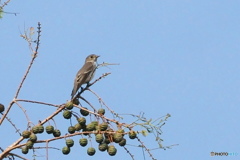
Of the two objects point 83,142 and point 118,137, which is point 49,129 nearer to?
point 83,142

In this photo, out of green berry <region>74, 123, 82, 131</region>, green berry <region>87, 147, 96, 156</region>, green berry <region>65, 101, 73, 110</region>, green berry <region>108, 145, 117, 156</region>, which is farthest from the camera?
green berry <region>65, 101, 73, 110</region>

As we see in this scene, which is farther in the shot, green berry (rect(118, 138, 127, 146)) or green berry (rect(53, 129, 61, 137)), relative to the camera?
green berry (rect(53, 129, 61, 137))

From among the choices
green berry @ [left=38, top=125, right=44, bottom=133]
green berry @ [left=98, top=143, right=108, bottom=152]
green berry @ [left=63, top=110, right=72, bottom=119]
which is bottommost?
green berry @ [left=98, top=143, right=108, bottom=152]

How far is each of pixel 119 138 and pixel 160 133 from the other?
0.48 meters

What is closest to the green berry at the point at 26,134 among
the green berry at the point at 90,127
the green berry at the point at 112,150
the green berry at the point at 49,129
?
the green berry at the point at 49,129

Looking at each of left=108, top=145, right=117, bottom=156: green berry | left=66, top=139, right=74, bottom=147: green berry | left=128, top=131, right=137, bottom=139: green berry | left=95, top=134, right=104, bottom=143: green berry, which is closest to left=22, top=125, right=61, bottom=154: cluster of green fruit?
left=66, top=139, right=74, bottom=147: green berry

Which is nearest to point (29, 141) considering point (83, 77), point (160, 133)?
point (160, 133)

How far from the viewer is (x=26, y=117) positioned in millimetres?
7449

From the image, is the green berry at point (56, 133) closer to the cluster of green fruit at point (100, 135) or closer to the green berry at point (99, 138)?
the cluster of green fruit at point (100, 135)

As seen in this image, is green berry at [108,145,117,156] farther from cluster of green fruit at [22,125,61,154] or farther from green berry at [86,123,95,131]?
cluster of green fruit at [22,125,61,154]

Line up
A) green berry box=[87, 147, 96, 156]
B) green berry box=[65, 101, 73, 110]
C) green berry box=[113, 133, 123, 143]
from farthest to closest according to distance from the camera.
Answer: green berry box=[65, 101, 73, 110] → green berry box=[87, 147, 96, 156] → green berry box=[113, 133, 123, 143]

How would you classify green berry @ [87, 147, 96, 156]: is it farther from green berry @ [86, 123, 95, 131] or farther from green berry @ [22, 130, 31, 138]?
green berry @ [22, 130, 31, 138]

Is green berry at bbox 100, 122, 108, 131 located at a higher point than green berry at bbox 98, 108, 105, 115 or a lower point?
lower

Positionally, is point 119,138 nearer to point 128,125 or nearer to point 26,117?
point 128,125
